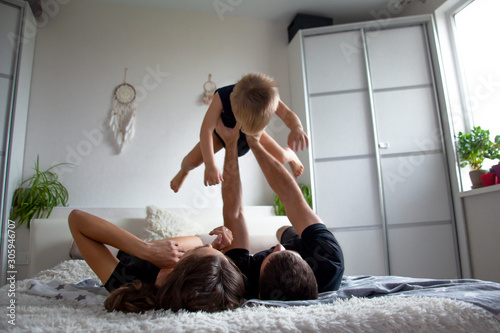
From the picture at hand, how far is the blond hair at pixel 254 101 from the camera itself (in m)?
1.63

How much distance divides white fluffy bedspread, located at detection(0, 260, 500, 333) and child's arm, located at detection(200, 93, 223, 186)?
0.87 metres

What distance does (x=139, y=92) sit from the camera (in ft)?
12.3

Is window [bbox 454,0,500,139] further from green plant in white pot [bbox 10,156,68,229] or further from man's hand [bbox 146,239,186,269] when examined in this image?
green plant in white pot [bbox 10,156,68,229]

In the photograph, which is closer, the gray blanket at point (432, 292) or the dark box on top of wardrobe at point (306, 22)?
the gray blanket at point (432, 292)

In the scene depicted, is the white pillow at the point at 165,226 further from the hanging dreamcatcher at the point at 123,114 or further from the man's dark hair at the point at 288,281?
the man's dark hair at the point at 288,281

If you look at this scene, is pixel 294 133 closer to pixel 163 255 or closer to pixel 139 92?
pixel 163 255

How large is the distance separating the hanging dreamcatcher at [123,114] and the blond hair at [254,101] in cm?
222

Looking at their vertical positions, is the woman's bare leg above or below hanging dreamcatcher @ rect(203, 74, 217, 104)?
below

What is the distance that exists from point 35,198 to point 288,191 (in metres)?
2.44

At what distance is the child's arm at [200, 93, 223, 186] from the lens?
1.77 m

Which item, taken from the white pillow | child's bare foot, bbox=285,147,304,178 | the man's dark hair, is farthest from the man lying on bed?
the white pillow

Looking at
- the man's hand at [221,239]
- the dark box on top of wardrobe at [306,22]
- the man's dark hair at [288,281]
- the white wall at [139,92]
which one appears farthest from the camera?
the dark box on top of wardrobe at [306,22]

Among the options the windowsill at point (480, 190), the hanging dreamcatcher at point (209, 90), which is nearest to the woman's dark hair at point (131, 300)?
the windowsill at point (480, 190)

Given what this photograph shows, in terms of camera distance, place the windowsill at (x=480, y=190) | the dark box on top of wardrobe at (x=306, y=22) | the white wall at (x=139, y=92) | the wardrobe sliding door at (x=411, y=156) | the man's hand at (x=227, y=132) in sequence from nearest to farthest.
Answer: the man's hand at (x=227, y=132) → the windowsill at (x=480, y=190) → the wardrobe sliding door at (x=411, y=156) → the white wall at (x=139, y=92) → the dark box on top of wardrobe at (x=306, y=22)
